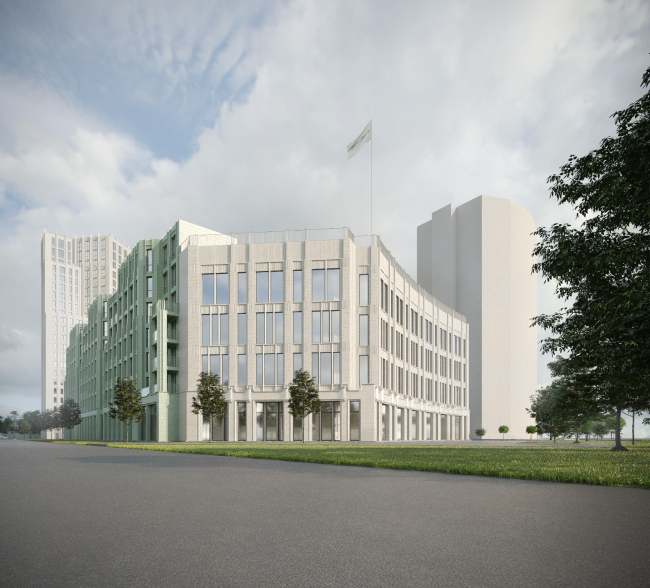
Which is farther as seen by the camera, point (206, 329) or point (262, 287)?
point (206, 329)

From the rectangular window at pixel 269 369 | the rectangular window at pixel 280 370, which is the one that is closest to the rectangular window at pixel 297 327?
the rectangular window at pixel 280 370

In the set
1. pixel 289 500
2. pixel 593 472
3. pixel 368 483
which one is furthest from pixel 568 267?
pixel 289 500

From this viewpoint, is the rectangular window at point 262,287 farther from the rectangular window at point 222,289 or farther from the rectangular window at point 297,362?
the rectangular window at point 297,362

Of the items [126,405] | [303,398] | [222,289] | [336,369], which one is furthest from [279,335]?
[126,405]

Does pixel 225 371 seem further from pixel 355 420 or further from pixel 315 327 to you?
pixel 355 420

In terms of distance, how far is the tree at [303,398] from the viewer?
163 feet

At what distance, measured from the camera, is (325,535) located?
6.91 m

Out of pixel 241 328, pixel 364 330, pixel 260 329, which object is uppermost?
pixel 241 328

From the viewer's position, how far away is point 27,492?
11312 millimetres

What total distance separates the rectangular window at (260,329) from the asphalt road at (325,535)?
4348 cm

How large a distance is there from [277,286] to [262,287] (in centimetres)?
150

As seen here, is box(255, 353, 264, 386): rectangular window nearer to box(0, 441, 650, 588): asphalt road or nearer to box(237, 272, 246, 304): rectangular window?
box(237, 272, 246, 304): rectangular window

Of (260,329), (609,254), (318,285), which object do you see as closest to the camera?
(609,254)

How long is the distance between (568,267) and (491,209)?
99032 millimetres
